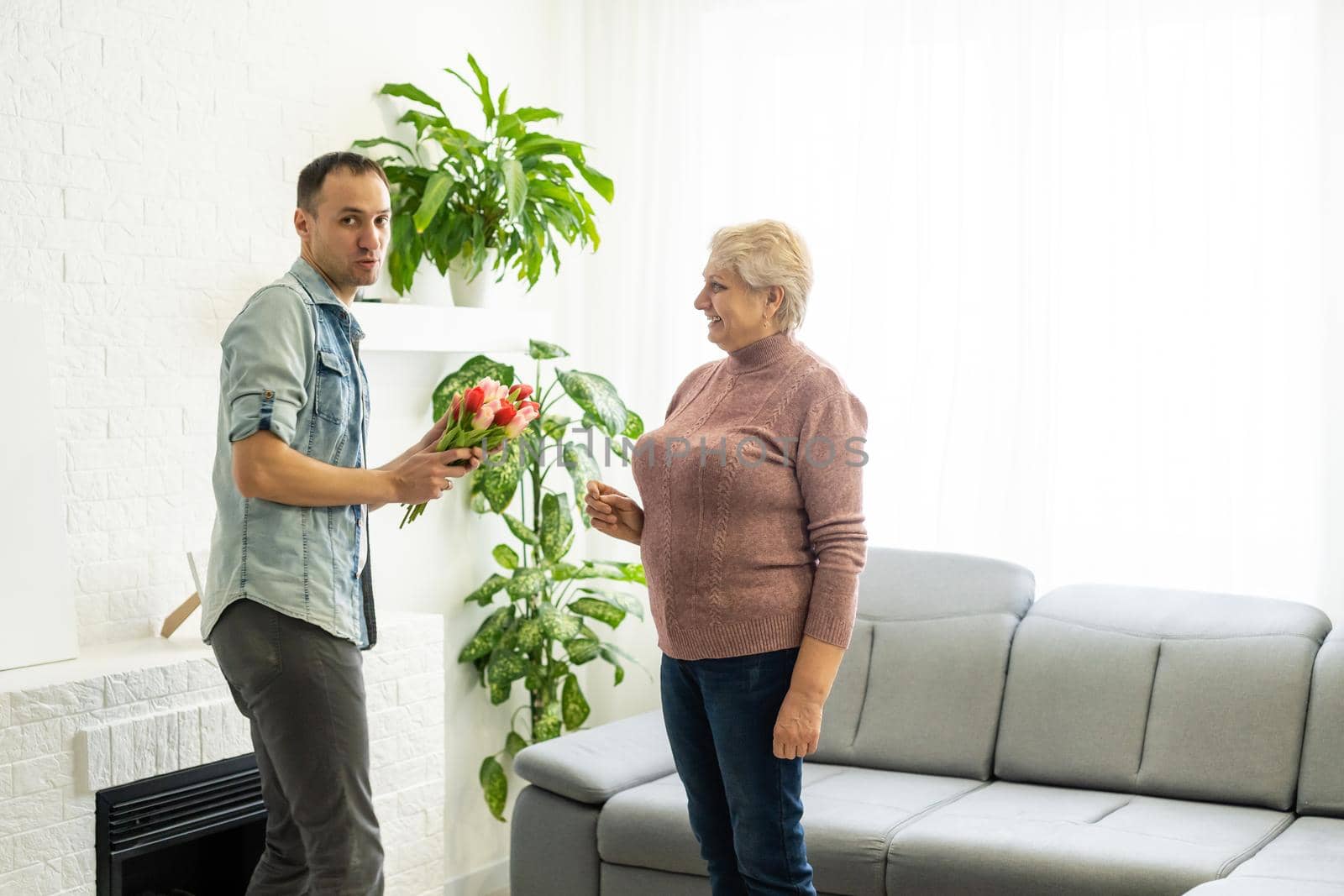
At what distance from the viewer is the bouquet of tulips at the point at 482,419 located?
6.82 feet

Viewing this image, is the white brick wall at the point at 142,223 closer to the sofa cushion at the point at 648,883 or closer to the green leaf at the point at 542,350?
the green leaf at the point at 542,350

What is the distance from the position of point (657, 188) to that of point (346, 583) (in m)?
2.50

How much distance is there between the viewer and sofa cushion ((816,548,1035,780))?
3.31 metres

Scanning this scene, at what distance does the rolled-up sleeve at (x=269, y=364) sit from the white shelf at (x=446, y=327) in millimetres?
1222

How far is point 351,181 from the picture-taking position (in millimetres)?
2051

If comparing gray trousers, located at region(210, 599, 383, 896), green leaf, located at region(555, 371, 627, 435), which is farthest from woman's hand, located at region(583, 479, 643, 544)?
green leaf, located at region(555, 371, 627, 435)

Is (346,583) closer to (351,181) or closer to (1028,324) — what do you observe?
(351,181)

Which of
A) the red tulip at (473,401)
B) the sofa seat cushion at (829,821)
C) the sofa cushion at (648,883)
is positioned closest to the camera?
the red tulip at (473,401)

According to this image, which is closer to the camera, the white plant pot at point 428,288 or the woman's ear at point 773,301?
the woman's ear at point 773,301

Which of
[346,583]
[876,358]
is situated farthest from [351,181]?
[876,358]

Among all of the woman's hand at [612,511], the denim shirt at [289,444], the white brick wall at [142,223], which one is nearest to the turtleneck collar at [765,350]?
the woman's hand at [612,511]

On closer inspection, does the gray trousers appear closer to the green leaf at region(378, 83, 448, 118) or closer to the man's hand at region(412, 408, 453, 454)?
the man's hand at region(412, 408, 453, 454)

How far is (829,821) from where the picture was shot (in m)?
2.89

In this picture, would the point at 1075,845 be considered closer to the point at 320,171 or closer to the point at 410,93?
the point at 320,171
